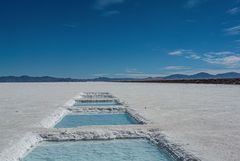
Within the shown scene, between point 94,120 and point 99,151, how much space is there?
3812 millimetres

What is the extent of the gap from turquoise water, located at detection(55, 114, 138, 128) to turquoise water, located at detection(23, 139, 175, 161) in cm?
223

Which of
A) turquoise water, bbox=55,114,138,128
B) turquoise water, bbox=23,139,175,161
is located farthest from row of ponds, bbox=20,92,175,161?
turquoise water, bbox=55,114,138,128

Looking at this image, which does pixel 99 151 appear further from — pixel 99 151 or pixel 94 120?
pixel 94 120

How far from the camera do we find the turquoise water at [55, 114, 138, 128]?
8430mm

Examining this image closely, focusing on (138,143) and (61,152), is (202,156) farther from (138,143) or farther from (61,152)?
(61,152)

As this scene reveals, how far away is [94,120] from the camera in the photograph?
9.25 m

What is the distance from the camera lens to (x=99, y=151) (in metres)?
5.45

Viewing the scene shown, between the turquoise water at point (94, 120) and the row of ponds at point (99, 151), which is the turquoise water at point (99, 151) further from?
the turquoise water at point (94, 120)

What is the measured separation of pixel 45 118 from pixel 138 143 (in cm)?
292

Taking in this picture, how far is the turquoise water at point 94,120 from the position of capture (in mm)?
8430

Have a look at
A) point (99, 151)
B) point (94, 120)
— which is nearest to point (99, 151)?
point (99, 151)

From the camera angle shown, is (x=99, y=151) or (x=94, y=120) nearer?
(x=99, y=151)

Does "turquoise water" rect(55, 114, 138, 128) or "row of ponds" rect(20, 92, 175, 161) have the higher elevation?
"turquoise water" rect(55, 114, 138, 128)

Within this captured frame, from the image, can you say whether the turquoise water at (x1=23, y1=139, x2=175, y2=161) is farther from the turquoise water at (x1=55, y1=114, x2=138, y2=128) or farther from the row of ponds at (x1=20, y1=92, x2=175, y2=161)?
the turquoise water at (x1=55, y1=114, x2=138, y2=128)
